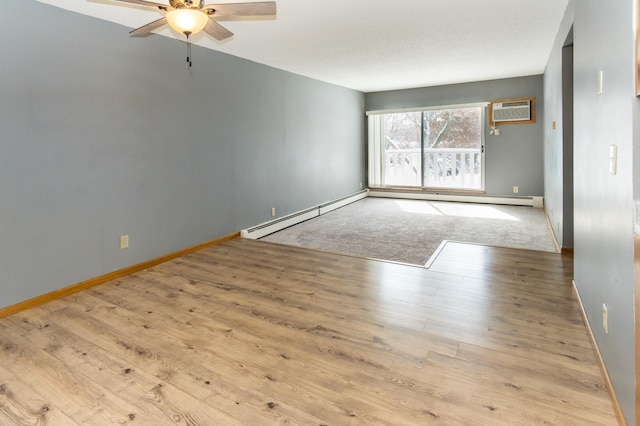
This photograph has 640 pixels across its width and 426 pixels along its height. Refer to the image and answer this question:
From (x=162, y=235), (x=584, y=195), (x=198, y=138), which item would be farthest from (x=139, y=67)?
(x=584, y=195)

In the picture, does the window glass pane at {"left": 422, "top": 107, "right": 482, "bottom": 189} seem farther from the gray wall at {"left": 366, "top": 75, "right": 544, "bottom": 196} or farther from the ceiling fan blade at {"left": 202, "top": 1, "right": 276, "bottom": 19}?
the ceiling fan blade at {"left": 202, "top": 1, "right": 276, "bottom": 19}

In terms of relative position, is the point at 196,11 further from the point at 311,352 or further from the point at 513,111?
the point at 513,111

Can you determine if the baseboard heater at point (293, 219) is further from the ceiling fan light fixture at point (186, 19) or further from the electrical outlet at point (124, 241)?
the ceiling fan light fixture at point (186, 19)

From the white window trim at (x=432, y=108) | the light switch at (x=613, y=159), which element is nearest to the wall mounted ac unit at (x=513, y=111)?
the white window trim at (x=432, y=108)

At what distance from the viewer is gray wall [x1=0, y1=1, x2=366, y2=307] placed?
2698 mm

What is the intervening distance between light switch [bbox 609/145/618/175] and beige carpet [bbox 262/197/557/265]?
2.14 m

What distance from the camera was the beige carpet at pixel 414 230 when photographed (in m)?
4.16

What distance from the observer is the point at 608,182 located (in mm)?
1671

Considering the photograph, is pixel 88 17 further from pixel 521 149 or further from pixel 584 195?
pixel 521 149

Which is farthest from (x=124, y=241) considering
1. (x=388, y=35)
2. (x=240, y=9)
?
(x=388, y=35)

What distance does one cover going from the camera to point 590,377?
5.87ft

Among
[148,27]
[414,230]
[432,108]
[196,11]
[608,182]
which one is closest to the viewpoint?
[608,182]

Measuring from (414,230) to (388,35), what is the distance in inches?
95.2

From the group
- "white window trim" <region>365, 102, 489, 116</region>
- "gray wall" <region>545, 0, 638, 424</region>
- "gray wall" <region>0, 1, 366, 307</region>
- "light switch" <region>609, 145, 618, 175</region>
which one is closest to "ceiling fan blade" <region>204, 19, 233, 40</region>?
"gray wall" <region>0, 1, 366, 307</region>
